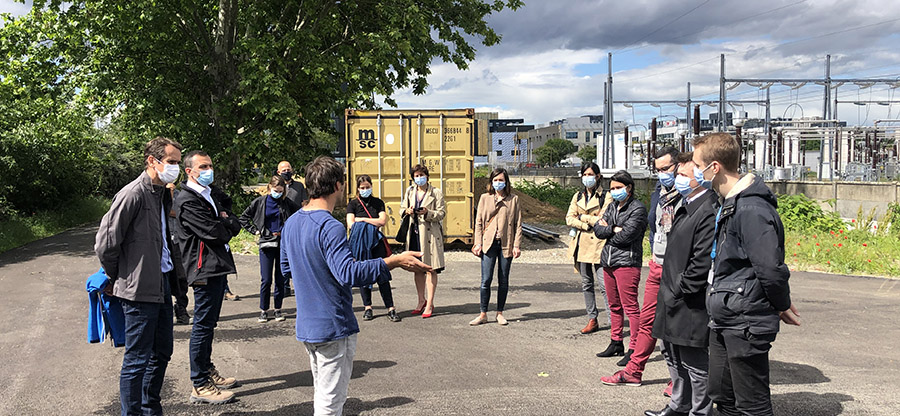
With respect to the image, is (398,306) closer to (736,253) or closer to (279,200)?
(279,200)

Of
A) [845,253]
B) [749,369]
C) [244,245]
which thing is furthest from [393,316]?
[845,253]

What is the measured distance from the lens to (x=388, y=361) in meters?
6.11

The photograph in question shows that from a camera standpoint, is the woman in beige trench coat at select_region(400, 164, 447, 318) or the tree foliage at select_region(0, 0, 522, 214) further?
the tree foliage at select_region(0, 0, 522, 214)

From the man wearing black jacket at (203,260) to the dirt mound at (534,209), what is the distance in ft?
52.1

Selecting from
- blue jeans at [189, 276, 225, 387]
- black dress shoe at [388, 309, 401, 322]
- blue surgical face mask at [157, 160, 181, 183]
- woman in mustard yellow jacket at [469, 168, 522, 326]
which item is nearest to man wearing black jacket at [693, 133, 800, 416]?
blue surgical face mask at [157, 160, 181, 183]

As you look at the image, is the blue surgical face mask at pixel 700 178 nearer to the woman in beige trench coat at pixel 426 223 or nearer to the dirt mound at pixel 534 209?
the woman in beige trench coat at pixel 426 223

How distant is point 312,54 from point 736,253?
1471cm

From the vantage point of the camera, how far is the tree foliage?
52.4 feet

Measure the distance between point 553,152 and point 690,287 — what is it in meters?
110

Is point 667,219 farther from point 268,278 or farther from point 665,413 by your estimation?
point 268,278

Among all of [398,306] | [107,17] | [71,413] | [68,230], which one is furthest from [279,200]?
[68,230]

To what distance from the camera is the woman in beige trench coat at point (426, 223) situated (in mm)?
7961

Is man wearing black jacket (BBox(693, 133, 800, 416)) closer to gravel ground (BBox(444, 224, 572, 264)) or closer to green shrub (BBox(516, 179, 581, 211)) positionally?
gravel ground (BBox(444, 224, 572, 264))

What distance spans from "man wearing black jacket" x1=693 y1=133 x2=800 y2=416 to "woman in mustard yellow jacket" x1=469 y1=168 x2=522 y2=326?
12.8 ft
